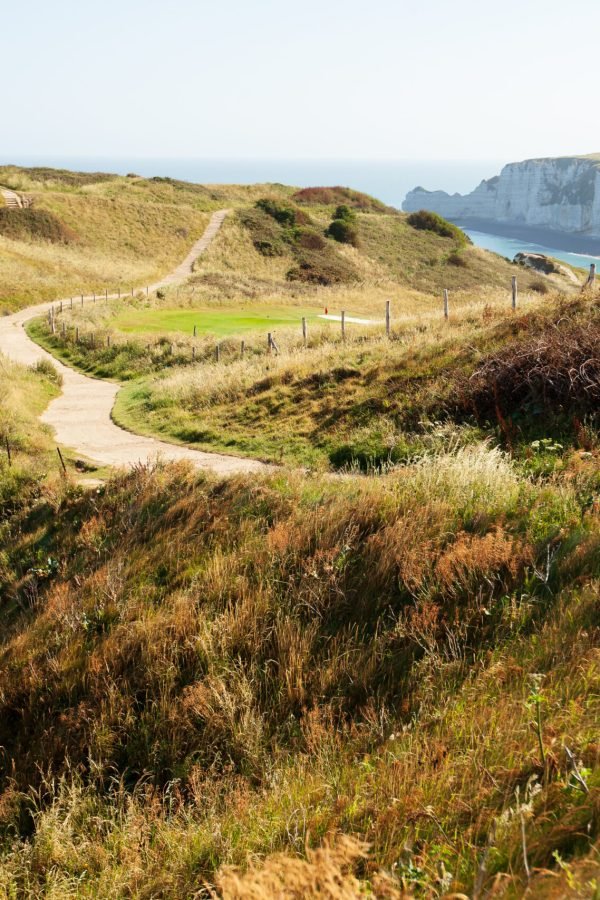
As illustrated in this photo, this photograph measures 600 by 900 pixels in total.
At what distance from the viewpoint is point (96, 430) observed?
19109mm

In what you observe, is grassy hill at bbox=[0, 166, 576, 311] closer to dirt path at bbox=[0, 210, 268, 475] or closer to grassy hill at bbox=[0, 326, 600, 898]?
dirt path at bbox=[0, 210, 268, 475]

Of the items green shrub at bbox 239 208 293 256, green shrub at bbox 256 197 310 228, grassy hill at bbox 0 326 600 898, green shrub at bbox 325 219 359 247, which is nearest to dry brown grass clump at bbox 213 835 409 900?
grassy hill at bbox 0 326 600 898

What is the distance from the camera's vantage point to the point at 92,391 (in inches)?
1008

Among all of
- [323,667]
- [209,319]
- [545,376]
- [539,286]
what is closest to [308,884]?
[323,667]

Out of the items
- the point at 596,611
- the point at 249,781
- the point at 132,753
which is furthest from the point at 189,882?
the point at 596,611

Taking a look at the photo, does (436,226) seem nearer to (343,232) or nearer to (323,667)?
(343,232)

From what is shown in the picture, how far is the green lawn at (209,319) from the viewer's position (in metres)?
37.3

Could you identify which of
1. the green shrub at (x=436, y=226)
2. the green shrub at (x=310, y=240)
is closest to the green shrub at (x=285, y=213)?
the green shrub at (x=310, y=240)

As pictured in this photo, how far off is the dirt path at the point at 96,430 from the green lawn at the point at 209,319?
614cm

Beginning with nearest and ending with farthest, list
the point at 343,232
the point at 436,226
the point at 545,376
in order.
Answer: the point at 545,376 < the point at 343,232 < the point at 436,226

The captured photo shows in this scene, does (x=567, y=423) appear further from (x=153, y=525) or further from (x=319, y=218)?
(x=319, y=218)

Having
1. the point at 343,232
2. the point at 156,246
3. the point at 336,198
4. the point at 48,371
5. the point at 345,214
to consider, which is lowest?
the point at 48,371

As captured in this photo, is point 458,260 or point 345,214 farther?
point 345,214

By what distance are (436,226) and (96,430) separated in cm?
8649
